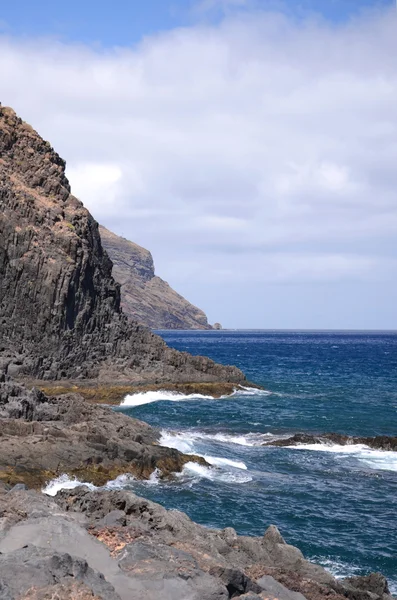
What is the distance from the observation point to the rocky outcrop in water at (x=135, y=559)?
11.6m

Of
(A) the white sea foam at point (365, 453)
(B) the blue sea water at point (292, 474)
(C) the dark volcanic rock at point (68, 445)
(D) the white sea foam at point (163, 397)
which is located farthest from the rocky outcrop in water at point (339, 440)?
(D) the white sea foam at point (163, 397)

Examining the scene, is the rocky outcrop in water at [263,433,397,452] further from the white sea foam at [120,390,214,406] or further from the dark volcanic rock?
the white sea foam at [120,390,214,406]

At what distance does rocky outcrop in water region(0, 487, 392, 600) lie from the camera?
11.6m

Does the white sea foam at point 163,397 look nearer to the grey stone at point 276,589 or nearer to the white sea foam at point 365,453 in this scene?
the white sea foam at point 365,453

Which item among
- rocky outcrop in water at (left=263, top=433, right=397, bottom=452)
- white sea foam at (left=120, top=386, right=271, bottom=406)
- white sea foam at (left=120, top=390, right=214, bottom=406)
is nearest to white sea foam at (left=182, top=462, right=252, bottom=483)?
rocky outcrop in water at (left=263, top=433, right=397, bottom=452)

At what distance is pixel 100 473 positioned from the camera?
30.8 metres

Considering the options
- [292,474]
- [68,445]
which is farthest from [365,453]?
[68,445]

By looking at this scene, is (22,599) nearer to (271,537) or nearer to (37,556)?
(37,556)

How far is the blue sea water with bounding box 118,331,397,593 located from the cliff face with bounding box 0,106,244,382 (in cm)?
944

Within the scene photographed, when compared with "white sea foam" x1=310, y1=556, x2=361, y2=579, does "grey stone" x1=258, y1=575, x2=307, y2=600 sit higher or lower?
higher

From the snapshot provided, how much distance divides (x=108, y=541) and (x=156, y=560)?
1955 millimetres

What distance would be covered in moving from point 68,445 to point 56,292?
4016cm

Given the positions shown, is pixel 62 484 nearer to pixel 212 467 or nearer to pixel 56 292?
pixel 212 467

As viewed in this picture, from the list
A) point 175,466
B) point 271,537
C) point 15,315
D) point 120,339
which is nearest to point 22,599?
point 271,537
